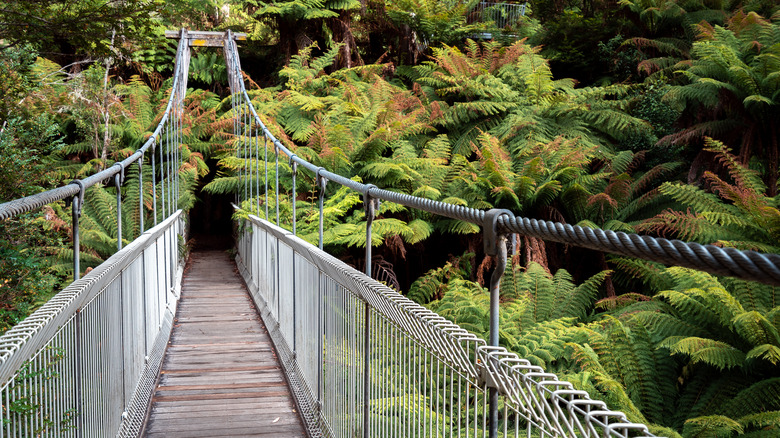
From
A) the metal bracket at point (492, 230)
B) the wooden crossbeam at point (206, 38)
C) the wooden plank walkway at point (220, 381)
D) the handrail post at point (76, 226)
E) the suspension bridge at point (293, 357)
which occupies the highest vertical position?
the wooden crossbeam at point (206, 38)

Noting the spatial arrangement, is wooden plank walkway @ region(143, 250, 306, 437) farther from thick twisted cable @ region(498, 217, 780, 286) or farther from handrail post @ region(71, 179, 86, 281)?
thick twisted cable @ region(498, 217, 780, 286)

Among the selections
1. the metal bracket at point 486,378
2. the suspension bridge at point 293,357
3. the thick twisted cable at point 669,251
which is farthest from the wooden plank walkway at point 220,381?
the thick twisted cable at point 669,251

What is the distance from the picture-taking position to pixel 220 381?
11.3 ft

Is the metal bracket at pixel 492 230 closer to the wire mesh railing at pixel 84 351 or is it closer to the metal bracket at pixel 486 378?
the metal bracket at pixel 486 378

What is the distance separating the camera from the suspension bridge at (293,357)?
3.12ft

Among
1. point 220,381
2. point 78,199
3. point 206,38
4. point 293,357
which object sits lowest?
point 220,381

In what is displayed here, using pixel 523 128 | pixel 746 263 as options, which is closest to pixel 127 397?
pixel 746 263

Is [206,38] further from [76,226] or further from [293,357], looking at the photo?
[76,226]

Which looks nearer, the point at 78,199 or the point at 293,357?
the point at 78,199

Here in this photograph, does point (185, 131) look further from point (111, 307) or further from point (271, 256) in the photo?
point (111, 307)

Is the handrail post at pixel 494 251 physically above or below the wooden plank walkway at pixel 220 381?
above

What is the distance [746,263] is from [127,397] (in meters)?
2.48

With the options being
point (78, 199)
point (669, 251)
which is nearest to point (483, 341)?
point (669, 251)

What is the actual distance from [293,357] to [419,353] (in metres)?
2.17
